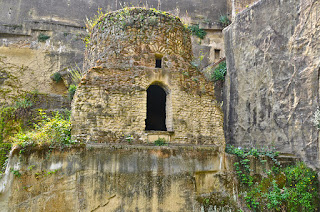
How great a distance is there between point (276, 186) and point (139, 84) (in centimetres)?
457

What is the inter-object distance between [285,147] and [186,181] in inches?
158

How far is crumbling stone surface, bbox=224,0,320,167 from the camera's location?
7887mm

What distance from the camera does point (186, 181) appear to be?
6.34 m

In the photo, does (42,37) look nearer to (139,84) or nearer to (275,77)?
(139,84)

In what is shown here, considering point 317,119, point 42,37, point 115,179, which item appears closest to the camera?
point 115,179

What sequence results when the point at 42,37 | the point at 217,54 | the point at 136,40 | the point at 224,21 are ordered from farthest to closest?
the point at 224,21
the point at 217,54
the point at 42,37
the point at 136,40

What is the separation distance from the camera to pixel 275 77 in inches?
356

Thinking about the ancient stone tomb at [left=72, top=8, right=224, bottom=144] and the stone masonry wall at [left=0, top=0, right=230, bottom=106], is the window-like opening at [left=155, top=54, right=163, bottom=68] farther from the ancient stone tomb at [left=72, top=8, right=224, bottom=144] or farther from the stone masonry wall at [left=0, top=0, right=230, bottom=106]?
the stone masonry wall at [left=0, top=0, right=230, bottom=106]

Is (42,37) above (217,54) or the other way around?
above

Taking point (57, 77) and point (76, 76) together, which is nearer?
point (76, 76)

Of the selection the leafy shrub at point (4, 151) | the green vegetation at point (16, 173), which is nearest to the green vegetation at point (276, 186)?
the green vegetation at point (16, 173)

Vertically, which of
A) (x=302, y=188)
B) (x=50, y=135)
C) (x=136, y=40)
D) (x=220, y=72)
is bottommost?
(x=302, y=188)

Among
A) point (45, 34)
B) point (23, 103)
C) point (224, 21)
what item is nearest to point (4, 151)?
point (23, 103)

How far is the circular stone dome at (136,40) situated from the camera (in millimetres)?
7664
